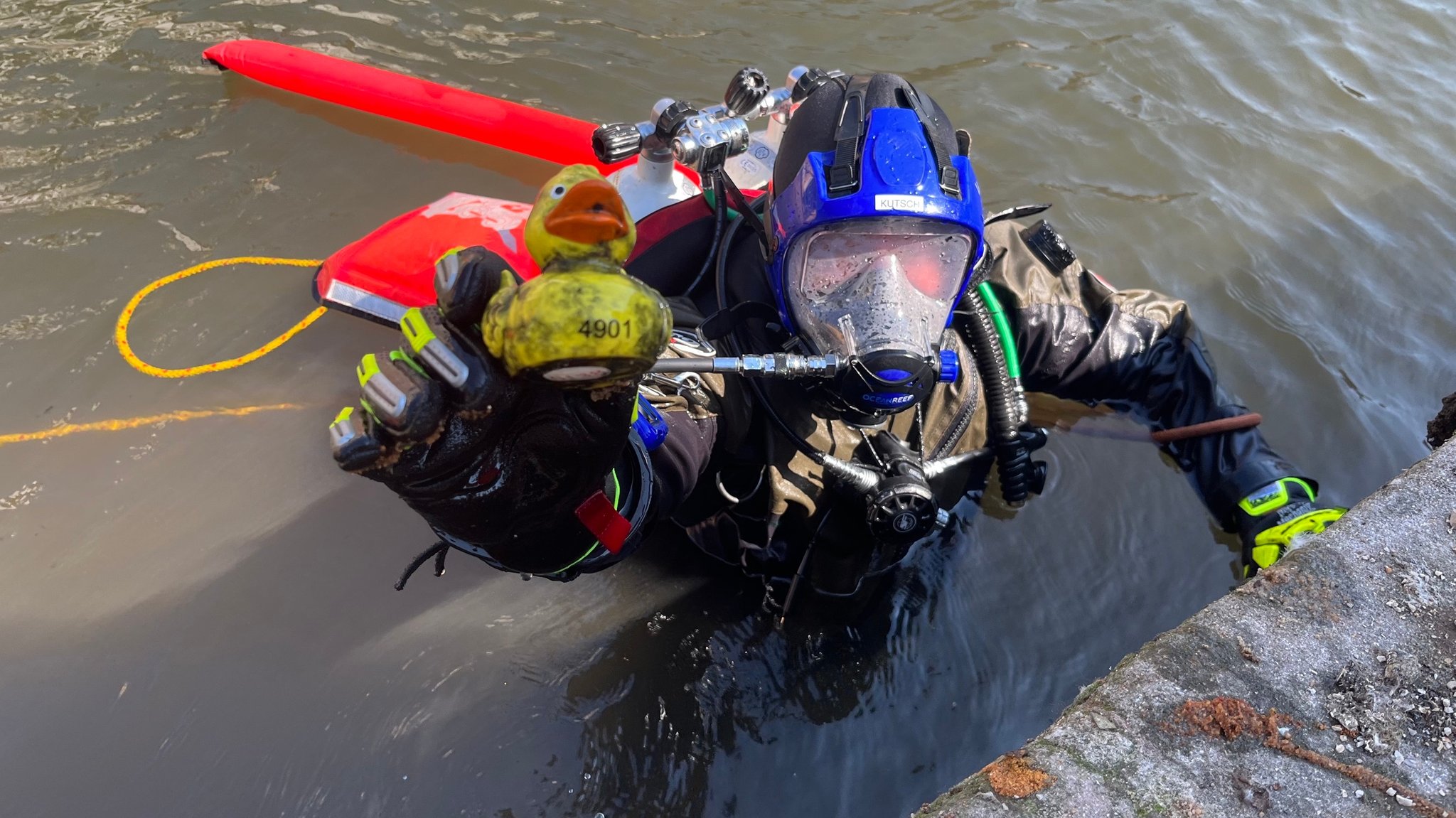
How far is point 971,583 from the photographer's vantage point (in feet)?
9.18

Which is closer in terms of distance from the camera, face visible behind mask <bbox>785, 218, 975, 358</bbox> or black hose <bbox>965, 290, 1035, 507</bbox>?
face visible behind mask <bbox>785, 218, 975, 358</bbox>

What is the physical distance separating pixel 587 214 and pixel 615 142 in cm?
154

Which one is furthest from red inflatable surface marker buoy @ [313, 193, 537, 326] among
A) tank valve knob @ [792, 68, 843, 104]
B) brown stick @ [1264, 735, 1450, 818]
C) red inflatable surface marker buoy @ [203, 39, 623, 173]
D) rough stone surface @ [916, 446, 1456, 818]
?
brown stick @ [1264, 735, 1450, 818]

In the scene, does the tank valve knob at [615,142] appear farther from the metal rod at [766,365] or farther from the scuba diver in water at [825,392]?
the metal rod at [766,365]

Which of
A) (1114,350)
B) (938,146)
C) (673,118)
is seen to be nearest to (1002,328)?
(1114,350)

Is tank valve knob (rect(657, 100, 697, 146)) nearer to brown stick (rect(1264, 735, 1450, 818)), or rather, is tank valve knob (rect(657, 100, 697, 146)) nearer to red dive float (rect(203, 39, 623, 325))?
red dive float (rect(203, 39, 623, 325))

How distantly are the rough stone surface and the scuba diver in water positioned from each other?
2.13 ft

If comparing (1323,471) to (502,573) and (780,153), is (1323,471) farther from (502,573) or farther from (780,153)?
(502,573)

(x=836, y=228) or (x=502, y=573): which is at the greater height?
(x=836, y=228)

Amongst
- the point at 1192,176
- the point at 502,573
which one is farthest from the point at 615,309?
the point at 1192,176

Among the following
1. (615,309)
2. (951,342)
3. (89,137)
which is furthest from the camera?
(89,137)

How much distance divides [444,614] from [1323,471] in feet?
10.3

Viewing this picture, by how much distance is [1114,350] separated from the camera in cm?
280

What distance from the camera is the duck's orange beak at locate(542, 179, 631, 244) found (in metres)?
1.07
